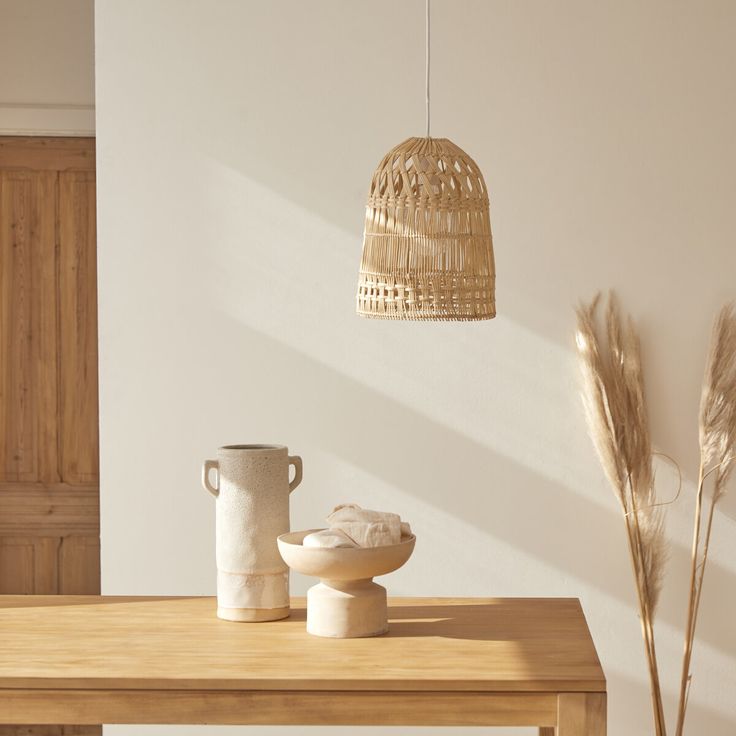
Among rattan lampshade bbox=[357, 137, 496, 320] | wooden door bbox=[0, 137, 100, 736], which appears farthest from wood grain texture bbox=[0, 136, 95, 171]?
rattan lampshade bbox=[357, 137, 496, 320]

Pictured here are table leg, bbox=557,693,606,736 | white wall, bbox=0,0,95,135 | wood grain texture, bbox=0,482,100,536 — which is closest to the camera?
table leg, bbox=557,693,606,736

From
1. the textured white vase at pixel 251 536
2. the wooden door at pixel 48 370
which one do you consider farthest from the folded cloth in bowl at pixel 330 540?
the wooden door at pixel 48 370

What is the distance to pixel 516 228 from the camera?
380 cm

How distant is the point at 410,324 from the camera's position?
3.85m

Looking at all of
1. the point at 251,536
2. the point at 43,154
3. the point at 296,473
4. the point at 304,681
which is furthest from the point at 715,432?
the point at 43,154

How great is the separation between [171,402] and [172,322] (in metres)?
0.28

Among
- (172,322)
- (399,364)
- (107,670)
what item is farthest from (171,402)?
(107,670)

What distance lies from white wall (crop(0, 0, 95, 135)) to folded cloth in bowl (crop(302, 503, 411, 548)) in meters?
2.68

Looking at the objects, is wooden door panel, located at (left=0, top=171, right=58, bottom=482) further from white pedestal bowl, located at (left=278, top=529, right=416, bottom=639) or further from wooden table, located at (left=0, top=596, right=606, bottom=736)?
white pedestal bowl, located at (left=278, top=529, right=416, bottom=639)

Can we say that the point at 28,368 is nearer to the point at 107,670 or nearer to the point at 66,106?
the point at 66,106

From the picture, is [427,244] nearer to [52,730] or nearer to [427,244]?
[427,244]

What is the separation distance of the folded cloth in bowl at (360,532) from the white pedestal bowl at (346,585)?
0.02m

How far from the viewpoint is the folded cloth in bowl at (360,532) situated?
2.36m

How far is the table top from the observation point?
6.99 ft
